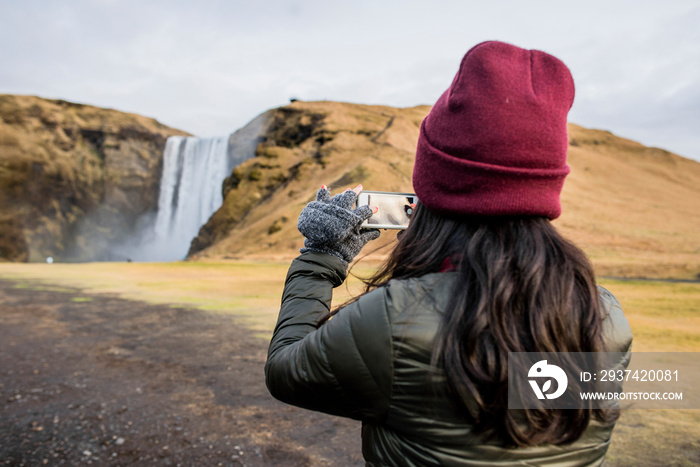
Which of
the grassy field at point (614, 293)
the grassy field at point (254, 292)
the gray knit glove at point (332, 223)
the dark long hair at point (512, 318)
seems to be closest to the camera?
the dark long hair at point (512, 318)

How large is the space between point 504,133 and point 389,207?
2.29 feet

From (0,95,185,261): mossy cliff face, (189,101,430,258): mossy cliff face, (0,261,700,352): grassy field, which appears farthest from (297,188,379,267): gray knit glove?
(0,95,185,261): mossy cliff face

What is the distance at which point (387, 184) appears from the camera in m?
38.3

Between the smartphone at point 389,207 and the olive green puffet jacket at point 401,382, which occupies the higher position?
the smartphone at point 389,207

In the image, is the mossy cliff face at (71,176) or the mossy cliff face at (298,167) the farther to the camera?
the mossy cliff face at (71,176)

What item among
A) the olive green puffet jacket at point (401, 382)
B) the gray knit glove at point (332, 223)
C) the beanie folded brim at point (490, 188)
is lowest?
the olive green puffet jacket at point (401, 382)

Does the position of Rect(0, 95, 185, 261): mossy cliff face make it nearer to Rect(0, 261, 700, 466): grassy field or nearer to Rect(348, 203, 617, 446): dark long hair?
Rect(0, 261, 700, 466): grassy field

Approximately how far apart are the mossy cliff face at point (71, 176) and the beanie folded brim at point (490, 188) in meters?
52.1

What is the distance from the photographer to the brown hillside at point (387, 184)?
3253 cm

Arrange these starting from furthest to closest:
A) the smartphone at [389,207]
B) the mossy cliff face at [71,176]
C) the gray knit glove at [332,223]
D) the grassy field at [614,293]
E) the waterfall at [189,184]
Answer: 1. the waterfall at [189,184]
2. the mossy cliff face at [71,176]
3. the grassy field at [614,293]
4. the smartphone at [389,207]
5. the gray knit glove at [332,223]

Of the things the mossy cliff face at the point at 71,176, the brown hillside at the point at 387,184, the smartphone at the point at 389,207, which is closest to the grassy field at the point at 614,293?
the smartphone at the point at 389,207

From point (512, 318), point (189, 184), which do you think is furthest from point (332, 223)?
point (189, 184)

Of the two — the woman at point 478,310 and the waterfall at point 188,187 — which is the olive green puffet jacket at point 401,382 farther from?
the waterfall at point 188,187

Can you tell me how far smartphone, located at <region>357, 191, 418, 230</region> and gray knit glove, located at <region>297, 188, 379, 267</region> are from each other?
121 mm
